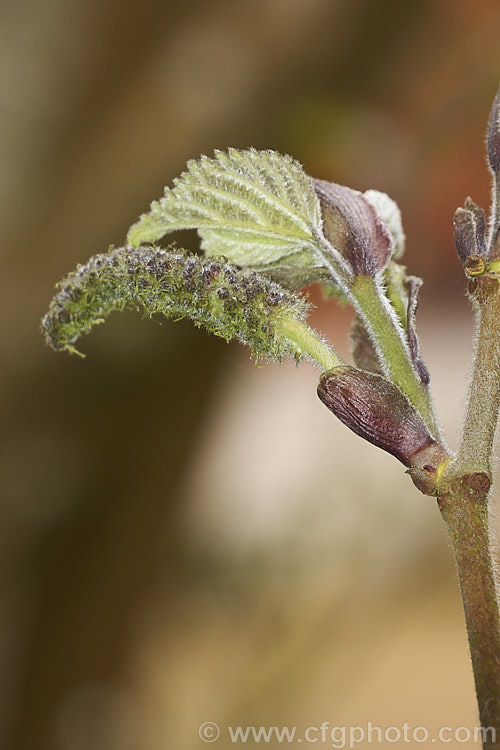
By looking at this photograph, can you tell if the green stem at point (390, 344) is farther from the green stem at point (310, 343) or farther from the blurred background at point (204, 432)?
the blurred background at point (204, 432)

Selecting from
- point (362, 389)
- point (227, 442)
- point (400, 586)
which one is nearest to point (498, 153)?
point (362, 389)

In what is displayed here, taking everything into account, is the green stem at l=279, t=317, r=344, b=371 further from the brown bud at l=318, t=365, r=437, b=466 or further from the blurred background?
the blurred background

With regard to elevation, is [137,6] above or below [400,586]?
above

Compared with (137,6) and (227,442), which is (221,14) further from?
(227,442)

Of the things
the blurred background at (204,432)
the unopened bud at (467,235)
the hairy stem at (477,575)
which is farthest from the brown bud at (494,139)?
the blurred background at (204,432)

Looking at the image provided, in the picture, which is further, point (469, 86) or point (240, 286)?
point (469, 86)

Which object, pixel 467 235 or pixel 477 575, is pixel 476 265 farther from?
pixel 477 575

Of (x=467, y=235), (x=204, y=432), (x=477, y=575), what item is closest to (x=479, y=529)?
(x=477, y=575)
